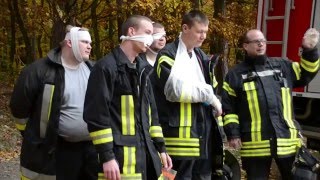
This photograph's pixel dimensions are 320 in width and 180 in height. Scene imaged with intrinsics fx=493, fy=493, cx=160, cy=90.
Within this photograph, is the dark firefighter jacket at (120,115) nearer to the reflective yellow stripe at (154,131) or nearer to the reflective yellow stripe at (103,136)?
the reflective yellow stripe at (103,136)

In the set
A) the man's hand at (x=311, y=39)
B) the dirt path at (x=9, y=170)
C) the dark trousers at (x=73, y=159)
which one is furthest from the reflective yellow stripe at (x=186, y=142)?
the dirt path at (x=9, y=170)

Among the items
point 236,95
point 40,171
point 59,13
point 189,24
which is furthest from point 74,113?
point 59,13

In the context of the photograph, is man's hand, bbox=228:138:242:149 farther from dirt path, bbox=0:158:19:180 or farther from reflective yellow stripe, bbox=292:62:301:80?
dirt path, bbox=0:158:19:180

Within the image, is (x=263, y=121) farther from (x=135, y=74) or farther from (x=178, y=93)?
(x=135, y=74)

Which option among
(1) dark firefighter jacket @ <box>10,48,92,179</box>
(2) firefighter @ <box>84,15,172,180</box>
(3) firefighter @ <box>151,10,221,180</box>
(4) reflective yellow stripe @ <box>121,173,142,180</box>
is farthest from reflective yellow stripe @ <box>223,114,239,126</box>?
(1) dark firefighter jacket @ <box>10,48,92,179</box>

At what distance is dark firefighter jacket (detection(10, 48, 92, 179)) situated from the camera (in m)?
4.00

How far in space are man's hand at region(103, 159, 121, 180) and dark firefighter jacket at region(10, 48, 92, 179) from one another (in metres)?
0.78

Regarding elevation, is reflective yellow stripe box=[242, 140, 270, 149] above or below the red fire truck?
below

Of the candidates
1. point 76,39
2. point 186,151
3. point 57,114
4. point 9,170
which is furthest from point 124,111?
point 9,170

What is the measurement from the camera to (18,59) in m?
23.8

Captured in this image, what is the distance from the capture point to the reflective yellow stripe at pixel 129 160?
11.6 ft

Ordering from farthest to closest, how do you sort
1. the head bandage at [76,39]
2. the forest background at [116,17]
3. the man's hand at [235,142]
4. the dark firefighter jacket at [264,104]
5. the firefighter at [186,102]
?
1. the forest background at [116,17]
2. the man's hand at [235,142]
3. the dark firefighter jacket at [264,104]
4. the firefighter at [186,102]
5. the head bandage at [76,39]

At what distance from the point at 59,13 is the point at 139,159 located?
31.5ft

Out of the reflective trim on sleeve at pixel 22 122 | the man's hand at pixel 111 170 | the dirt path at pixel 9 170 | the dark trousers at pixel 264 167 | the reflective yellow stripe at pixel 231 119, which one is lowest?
the dirt path at pixel 9 170
